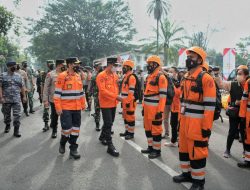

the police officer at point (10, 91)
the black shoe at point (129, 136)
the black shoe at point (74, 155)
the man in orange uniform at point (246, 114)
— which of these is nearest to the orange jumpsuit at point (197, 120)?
the man in orange uniform at point (246, 114)

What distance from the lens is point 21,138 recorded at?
28.8ft

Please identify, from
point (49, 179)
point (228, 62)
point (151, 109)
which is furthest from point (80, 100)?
point (228, 62)

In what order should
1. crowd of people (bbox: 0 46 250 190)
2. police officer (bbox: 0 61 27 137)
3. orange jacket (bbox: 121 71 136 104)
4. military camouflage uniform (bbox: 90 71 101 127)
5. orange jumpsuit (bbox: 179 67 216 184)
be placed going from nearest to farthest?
orange jumpsuit (bbox: 179 67 216 184), crowd of people (bbox: 0 46 250 190), orange jacket (bbox: 121 71 136 104), police officer (bbox: 0 61 27 137), military camouflage uniform (bbox: 90 71 101 127)

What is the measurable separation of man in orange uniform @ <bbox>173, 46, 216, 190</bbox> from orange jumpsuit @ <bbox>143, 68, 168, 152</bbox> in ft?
4.46

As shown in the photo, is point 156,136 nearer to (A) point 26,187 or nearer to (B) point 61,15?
(A) point 26,187

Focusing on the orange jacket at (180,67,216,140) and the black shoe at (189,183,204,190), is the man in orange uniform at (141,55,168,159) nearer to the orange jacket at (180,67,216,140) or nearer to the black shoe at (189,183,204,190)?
the orange jacket at (180,67,216,140)

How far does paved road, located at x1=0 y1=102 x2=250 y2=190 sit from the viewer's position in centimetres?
519

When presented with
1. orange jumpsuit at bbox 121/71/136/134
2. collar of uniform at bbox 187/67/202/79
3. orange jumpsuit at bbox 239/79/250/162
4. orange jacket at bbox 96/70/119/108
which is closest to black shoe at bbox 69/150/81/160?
orange jacket at bbox 96/70/119/108

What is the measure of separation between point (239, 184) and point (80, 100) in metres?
3.57

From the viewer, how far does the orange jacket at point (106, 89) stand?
279 inches

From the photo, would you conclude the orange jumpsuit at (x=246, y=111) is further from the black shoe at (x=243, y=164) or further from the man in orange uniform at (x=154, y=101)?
the man in orange uniform at (x=154, y=101)

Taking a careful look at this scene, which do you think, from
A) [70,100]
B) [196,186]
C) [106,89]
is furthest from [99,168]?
[196,186]

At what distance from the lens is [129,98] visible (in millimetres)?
8219

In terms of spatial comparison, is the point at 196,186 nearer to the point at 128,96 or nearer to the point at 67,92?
the point at 67,92
